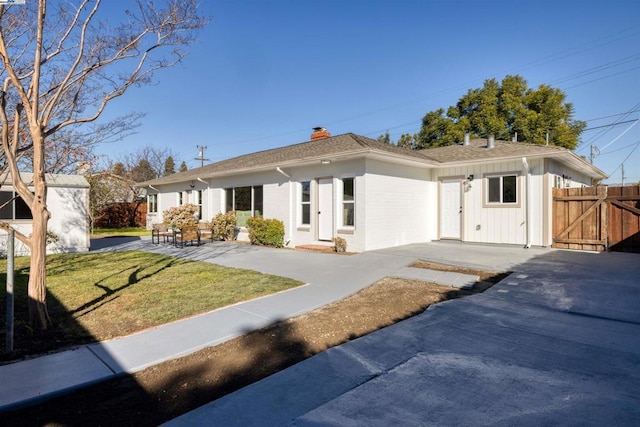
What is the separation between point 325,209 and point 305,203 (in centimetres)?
100

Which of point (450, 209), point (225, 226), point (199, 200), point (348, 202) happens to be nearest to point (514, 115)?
point (450, 209)

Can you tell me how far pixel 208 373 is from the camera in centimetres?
346

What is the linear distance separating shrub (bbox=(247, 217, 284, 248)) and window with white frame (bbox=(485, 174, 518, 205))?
7481 mm

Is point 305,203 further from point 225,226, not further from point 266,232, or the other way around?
point 225,226

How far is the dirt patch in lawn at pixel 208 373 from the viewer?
9.19 feet

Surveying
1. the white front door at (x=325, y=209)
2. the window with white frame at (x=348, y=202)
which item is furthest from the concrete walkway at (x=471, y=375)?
the white front door at (x=325, y=209)

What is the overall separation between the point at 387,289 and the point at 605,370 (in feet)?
11.9

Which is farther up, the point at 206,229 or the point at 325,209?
the point at 325,209

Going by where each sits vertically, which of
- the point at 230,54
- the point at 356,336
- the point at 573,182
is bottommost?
the point at 356,336

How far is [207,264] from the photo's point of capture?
9438 millimetres

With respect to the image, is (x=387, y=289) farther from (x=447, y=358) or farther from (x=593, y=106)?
(x=593, y=106)

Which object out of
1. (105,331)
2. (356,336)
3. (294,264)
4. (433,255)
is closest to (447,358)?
(356,336)

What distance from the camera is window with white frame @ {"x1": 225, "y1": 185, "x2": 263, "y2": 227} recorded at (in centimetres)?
1505

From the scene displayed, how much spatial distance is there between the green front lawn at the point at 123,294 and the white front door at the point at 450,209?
330 inches
